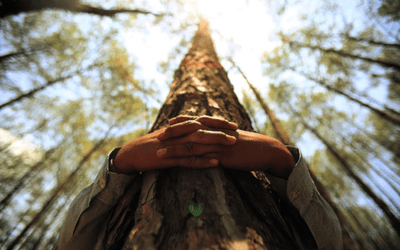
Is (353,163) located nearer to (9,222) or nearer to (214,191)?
(214,191)

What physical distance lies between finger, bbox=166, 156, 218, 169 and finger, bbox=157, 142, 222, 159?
0.03 m

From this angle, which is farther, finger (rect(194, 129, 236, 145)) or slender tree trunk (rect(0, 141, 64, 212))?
slender tree trunk (rect(0, 141, 64, 212))

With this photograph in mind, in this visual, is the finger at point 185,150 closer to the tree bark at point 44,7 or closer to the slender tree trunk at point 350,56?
the tree bark at point 44,7

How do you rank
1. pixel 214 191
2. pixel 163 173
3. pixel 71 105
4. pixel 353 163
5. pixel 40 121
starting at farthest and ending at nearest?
pixel 353 163 < pixel 71 105 < pixel 40 121 < pixel 163 173 < pixel 214 191

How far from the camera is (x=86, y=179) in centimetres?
896

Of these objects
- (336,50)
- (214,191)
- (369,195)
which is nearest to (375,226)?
(369,195)

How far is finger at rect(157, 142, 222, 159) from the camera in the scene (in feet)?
2.77

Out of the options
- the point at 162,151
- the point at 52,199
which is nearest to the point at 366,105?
the point at 162,151

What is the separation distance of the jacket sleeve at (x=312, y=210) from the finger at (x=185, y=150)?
1.55 feet

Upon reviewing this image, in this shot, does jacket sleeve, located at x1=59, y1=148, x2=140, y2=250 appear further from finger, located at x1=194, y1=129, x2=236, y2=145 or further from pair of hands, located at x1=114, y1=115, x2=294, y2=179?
finger, located at x1=194, y1=129, x2=236, y2=145

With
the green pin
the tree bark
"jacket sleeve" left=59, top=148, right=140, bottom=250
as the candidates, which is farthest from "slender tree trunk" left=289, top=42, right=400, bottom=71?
"jacket sleeve" left=59, top=148, right=140, bottom=250

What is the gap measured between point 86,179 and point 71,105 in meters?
4.48

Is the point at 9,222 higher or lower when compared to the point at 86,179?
lower

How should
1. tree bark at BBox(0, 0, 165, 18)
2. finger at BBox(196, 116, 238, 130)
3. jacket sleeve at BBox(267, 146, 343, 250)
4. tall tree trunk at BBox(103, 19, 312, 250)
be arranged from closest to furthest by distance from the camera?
tall tree trunk at BBox(103, 19, 312, 250) → jacket sleeve at BBox(267, 146, 343, 250) → finger at BBox(196, 116, 238, 130) → tree bark at BBox(0, 0, 165, 18)
